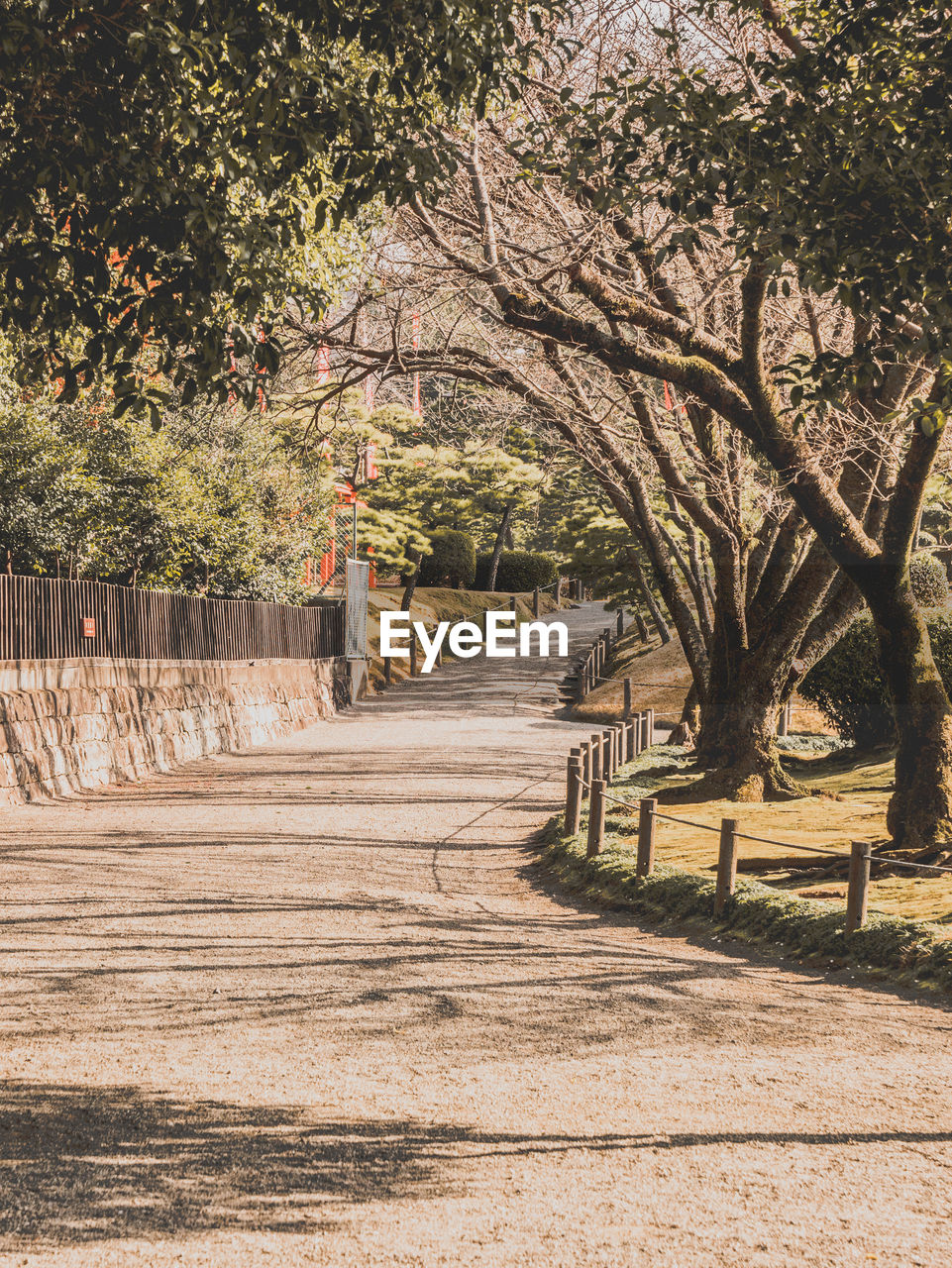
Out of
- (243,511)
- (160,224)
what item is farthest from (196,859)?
(243,511)

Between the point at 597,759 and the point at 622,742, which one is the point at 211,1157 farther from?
the point at 622,742

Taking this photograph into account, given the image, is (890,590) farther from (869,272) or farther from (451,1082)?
(451,1082)

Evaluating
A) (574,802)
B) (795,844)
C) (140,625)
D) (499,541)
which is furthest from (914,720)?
(499,541)

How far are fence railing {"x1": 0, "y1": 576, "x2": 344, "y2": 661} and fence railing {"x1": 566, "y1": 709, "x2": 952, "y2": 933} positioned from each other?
6575 mm

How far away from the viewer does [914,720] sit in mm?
10188

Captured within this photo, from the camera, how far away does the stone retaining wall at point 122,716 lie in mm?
13711

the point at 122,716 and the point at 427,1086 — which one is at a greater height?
the point at 122,716

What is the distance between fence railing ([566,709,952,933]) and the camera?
7.91m

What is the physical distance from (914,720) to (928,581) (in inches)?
511

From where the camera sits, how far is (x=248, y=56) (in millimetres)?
7012

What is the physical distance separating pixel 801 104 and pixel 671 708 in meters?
20.4

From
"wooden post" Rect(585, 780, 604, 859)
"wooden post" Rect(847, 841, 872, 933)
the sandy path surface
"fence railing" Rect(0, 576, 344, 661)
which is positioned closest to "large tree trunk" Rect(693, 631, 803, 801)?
"wooden post" Rect(585, 780, 604, 859)

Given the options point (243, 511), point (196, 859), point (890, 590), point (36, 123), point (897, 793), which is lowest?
point (196, 859)

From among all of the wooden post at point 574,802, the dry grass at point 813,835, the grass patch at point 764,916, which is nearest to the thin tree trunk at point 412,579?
the dry grass at point 813,835
